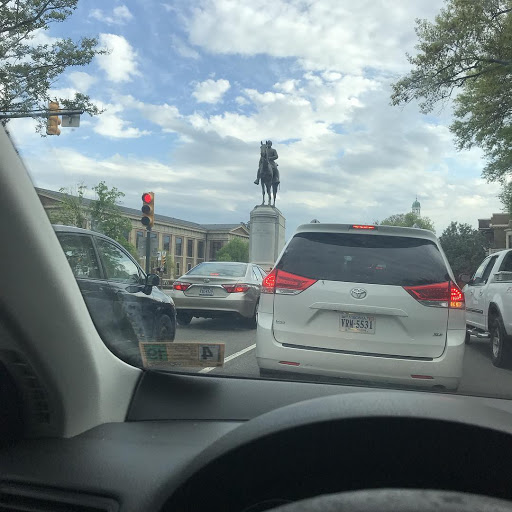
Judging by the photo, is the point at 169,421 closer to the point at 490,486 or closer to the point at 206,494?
the point at 206,494

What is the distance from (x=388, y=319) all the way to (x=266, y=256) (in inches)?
629

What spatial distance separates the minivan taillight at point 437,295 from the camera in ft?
12.2

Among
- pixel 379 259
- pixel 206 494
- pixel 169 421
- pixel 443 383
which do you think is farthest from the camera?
pixel 379 259

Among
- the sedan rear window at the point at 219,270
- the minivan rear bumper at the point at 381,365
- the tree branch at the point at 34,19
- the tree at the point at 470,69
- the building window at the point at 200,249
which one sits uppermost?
the tree at the point at 470,69

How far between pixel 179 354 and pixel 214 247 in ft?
3.05

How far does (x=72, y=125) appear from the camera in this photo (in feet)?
6.52

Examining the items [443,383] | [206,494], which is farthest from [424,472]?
[443,383]

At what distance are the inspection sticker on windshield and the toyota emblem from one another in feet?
4.91

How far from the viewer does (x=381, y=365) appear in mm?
3498

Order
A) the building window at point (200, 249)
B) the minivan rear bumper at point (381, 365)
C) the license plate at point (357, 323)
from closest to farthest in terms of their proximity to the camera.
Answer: the building window at point (200, 249) → the minivan rear bumper at point (381, 365) → the license plate at point (357, 323)

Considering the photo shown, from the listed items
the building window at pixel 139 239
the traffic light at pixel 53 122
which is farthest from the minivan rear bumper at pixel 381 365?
the traffic light at pixel 53 122

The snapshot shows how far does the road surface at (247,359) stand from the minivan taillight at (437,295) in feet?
1.12

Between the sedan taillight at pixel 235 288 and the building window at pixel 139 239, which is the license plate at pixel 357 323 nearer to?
the sedan taillight at pixel 235 288

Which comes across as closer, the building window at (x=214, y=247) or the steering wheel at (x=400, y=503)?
the steering wheel at (x=400, y=503)
